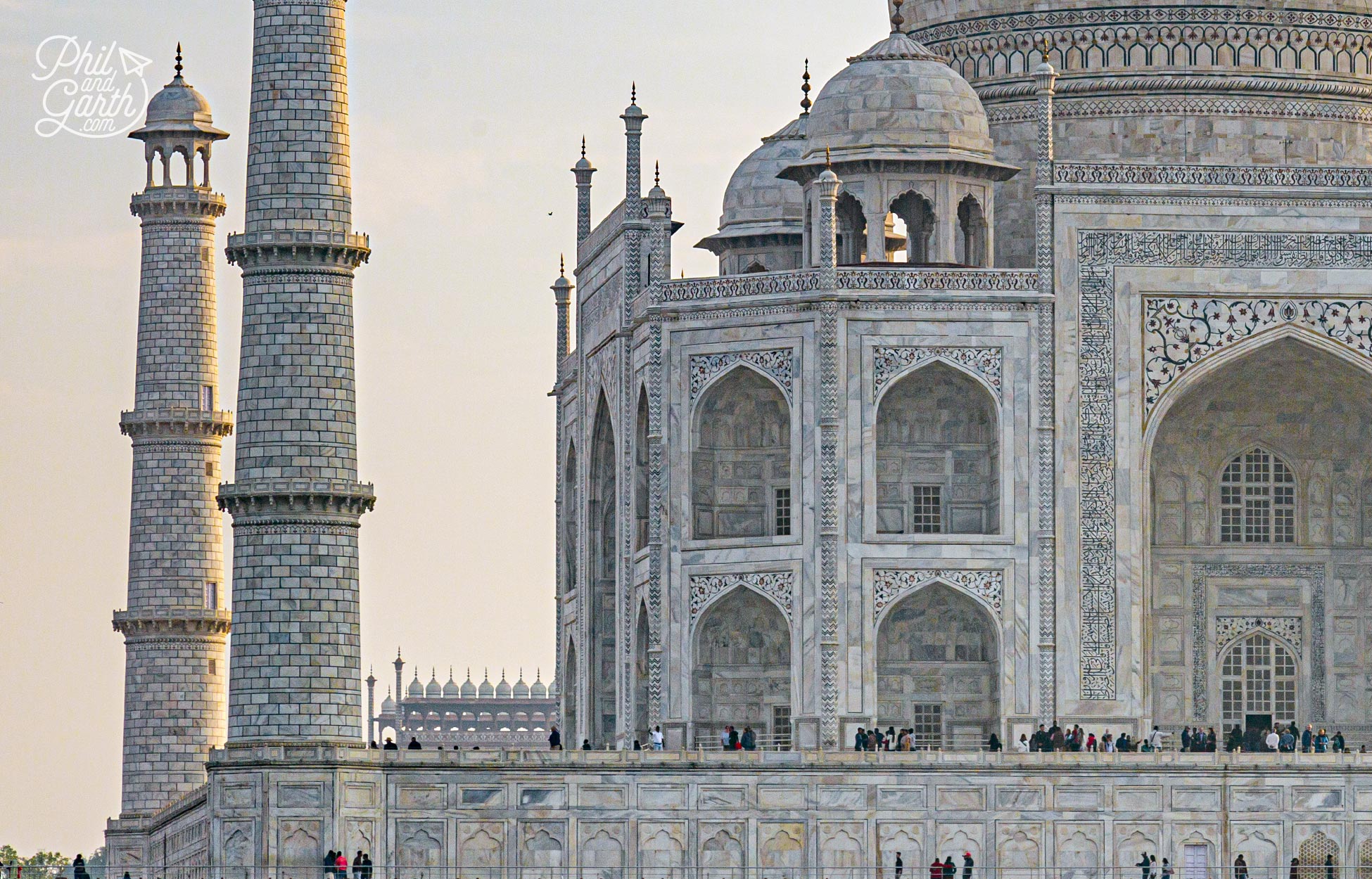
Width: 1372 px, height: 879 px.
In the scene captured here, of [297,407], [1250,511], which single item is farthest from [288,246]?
[1250,511]

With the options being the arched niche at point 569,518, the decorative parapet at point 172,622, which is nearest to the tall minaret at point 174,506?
the decorative parapet at point 172,622

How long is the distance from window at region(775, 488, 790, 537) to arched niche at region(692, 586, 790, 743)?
88cm

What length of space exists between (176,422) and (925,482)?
34.5 feet

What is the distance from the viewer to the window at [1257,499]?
41656 mm

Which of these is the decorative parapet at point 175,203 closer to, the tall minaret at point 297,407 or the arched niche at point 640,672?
the arched niche at point 640,672

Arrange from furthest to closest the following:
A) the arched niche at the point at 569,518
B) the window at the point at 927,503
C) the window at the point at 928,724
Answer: the arched niche at the point at 569,518 → the window at the point at 927,503 → the window at the point at 928,724

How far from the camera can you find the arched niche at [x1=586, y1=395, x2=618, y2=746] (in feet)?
143

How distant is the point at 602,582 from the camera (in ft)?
144

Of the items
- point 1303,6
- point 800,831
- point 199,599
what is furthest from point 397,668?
point 800,831

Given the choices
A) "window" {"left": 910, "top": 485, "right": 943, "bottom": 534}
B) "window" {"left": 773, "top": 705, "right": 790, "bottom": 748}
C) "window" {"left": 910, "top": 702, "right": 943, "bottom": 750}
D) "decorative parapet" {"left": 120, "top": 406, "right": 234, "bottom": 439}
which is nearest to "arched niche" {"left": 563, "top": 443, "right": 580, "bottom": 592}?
"decorative parapet" {"left": 120, "top": 406, "right": 234, "bottom": 439}

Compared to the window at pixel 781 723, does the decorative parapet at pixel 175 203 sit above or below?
above

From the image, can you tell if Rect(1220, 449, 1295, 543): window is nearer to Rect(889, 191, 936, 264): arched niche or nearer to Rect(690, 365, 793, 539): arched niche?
Rect(889, 191, 936, 264): arched niche

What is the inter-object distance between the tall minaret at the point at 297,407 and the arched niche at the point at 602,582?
999 cm

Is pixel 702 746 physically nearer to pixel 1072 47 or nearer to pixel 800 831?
pixel 800 831
